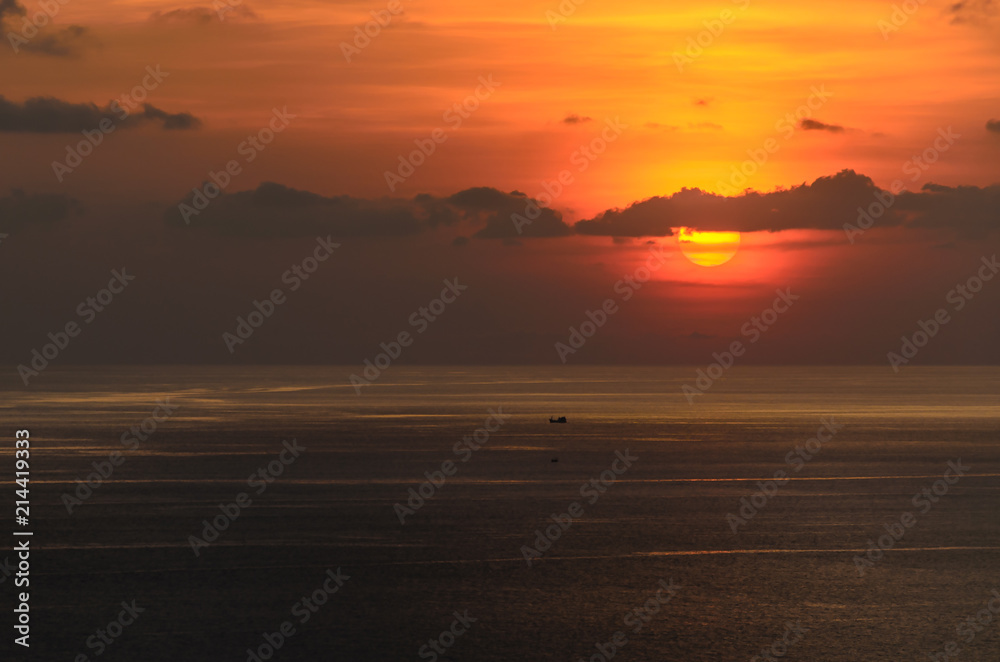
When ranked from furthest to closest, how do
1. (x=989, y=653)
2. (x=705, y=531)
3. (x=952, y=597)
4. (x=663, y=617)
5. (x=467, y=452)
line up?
(x=467, y=452) → (x=705, y=531) → (x=952, y=597) → (x=663, y=617) → (x=989, y=653)

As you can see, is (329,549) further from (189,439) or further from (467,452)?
(189,439)

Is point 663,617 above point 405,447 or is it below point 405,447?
above

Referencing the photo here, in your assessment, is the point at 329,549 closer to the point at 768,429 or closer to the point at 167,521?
the point at 167,521

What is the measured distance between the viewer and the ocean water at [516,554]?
113ft

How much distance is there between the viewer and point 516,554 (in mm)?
46344

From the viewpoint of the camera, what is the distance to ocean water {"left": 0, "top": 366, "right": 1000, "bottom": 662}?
34.4 meters

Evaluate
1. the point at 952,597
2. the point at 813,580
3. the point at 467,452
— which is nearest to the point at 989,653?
the point at 952,597

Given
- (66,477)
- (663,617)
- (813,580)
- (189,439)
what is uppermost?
(663,617)

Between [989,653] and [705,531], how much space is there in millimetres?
19873

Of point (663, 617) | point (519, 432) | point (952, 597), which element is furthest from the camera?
point (519, 432)

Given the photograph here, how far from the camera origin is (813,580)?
→ 41.9 m

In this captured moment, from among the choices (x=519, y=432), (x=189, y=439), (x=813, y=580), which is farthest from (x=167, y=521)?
(x=519, y=432)

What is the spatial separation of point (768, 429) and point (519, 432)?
29.1 m

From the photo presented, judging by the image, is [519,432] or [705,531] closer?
[705,531]
